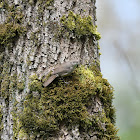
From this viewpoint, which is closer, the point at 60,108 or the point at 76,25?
the point at 60,108

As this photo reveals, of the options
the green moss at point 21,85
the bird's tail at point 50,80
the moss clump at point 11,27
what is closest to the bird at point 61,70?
the bird's tail at point 50,80

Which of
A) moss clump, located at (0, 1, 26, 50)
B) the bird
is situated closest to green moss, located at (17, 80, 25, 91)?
the bird

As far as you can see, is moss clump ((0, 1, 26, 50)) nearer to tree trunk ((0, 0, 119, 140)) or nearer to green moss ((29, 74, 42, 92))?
tree trunk ((0, 0, 119, 140))

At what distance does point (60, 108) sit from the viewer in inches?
48.8

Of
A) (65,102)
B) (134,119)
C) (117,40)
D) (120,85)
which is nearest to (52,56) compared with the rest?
(65,102)

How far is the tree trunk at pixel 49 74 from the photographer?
4.09ft

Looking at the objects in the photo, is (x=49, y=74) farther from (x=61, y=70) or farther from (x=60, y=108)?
(x=60, y=108)

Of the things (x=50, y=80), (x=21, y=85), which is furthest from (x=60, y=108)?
(x=21, y=85)

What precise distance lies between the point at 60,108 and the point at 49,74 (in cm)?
21

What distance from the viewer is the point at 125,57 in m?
3.61

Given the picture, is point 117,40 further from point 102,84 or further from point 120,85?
point 102,84

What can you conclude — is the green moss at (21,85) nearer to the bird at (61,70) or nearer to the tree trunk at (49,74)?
the tree trunk at (49,74)

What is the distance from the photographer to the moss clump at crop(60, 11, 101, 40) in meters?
1.39

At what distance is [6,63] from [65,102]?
0.49 m
